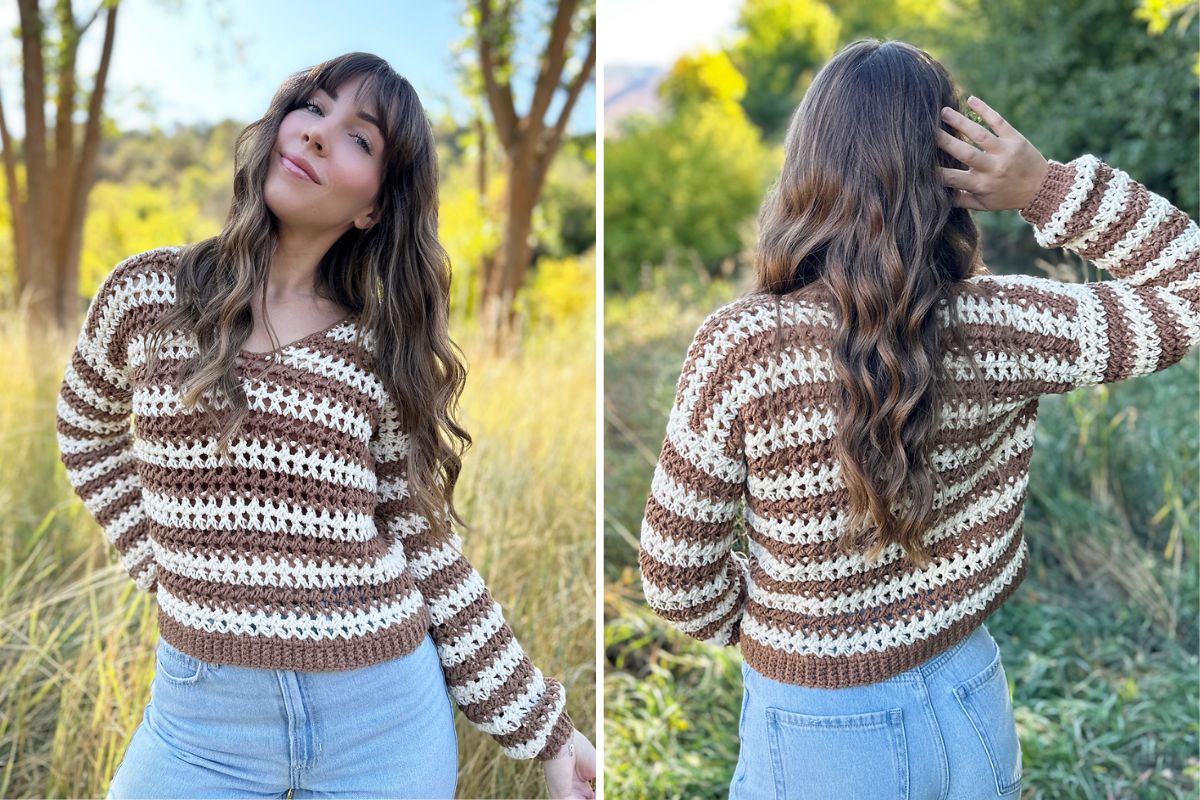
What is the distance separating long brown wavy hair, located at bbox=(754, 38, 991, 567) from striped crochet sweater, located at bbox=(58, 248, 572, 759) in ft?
2.25

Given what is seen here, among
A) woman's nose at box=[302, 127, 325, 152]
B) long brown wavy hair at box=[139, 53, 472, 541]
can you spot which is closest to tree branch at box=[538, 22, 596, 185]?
long brown wavy hair at box=[139, 53, 472, 541]

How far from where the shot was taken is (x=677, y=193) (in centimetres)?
1048

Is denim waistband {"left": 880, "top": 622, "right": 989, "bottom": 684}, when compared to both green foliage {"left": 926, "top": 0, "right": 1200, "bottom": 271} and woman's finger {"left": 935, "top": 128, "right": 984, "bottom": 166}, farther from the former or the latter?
green foliage {"left": 926, "top": 0, "right": 1200, "bottom": 271}

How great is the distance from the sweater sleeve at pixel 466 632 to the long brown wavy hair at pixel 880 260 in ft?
2.13

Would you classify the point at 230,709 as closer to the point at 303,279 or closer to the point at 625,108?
the point at 303,279

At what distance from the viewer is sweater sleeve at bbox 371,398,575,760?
1659mm

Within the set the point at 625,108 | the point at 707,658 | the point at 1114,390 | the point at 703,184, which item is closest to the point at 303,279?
the point at 707,658

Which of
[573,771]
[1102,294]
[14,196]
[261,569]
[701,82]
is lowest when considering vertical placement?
[573,771]

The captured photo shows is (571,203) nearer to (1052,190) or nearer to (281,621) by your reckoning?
(1052,190)

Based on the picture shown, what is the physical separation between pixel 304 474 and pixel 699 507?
23.4 inches

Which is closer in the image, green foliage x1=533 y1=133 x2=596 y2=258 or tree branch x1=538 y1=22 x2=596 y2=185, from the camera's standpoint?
tree branch x1=538 y1=22 x2=596 y2=185

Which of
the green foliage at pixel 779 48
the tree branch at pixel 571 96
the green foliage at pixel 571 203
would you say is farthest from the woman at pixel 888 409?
the green foliage at pixel 779 48

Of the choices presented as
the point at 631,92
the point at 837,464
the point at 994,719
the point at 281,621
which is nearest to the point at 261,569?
the point at 281,621

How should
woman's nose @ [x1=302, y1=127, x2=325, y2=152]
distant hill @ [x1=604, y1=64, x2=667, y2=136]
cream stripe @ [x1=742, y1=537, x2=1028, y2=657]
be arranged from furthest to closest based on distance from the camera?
1. distant hill @ [x1=604, y1=64, x2=667, y2=136]
2. woman's nose @ [x1=302, y1=127, x2=325, y2=152]
3. cream stripe @ [x1=742, y1=537, x2=1028, y2=657]
